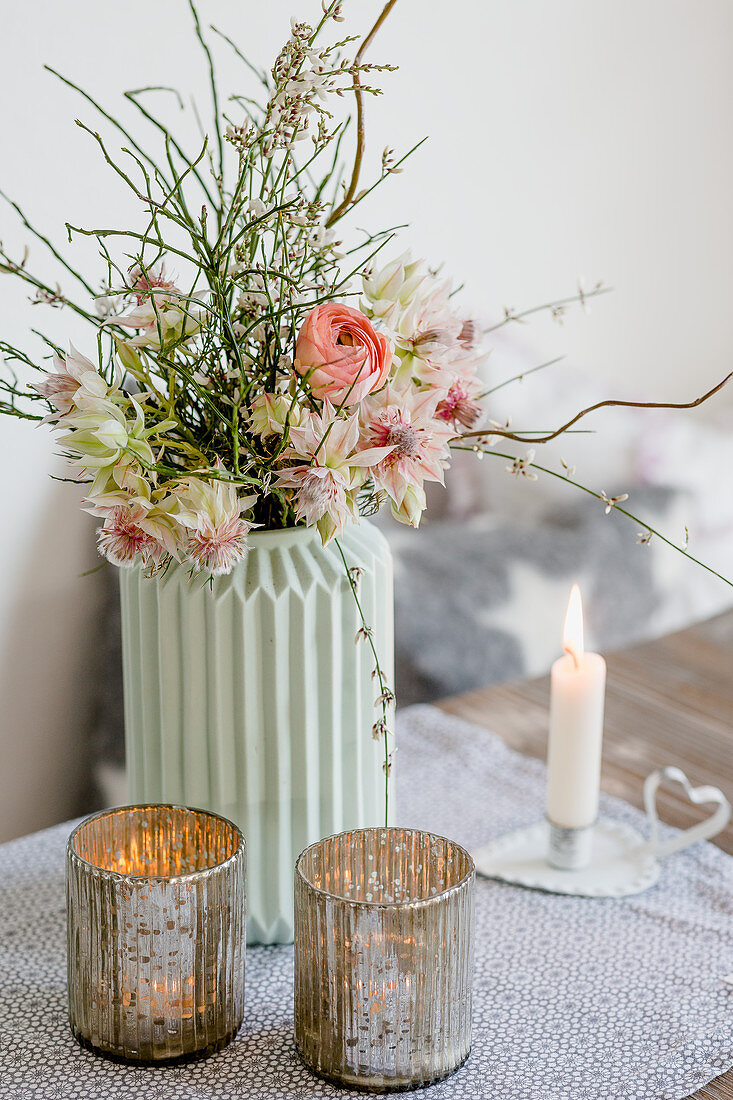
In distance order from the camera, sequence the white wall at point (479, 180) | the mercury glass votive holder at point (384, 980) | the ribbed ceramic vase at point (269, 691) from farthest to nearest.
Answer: the white wall at point (479, 180), the ribbed ceramic vase at point (269, 691), the mercury glass votive holder at point (384, 980)

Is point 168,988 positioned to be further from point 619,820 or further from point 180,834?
point 619,820

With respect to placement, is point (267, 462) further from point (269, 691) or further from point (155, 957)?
point (155, 957)

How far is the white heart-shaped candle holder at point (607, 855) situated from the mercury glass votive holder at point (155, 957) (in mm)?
263

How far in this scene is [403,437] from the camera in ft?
1.84

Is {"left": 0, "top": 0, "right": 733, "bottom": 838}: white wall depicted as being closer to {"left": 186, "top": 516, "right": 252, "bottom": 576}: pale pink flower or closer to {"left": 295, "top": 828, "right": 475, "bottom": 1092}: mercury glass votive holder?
{"left": 186, "top": 516, "right": 252, "bottom": 576}: pale pink flower

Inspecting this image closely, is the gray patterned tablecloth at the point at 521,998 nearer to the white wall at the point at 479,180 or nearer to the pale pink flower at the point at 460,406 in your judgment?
the pale pink flower at the point at 460,406

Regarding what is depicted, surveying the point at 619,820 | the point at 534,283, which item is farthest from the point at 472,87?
the point at 619,820

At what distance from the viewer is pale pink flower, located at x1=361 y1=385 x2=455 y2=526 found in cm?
56

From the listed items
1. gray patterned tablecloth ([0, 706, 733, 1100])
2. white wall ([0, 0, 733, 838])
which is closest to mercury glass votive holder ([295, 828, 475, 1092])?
gray patterned tablecloth ([0, 706, 733, 1100])

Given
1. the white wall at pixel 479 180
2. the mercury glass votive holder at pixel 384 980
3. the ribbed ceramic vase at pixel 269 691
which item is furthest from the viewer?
the white wall at pixel 479 180

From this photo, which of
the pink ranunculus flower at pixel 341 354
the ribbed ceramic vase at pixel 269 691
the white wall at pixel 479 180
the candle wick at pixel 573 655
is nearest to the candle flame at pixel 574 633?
the candle wick at pixel 573 655

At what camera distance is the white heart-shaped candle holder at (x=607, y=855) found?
0.76 metres

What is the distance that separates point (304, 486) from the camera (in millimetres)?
551

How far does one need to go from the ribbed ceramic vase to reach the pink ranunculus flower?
107 mm
